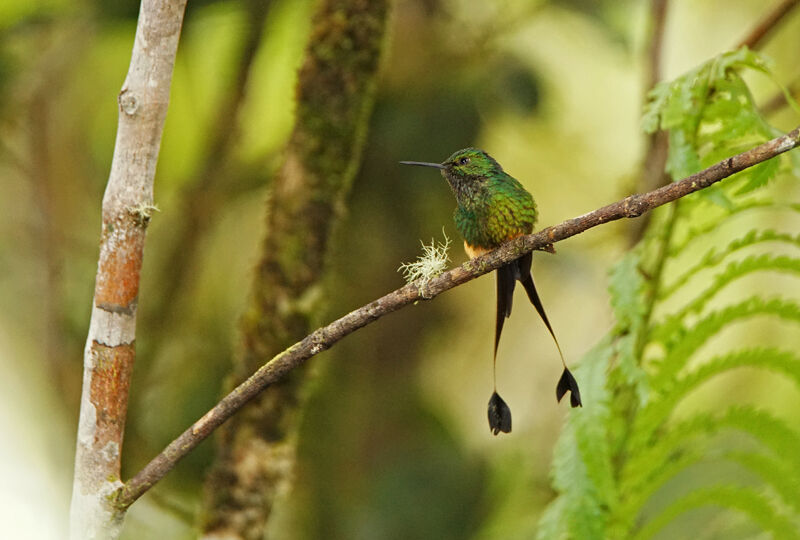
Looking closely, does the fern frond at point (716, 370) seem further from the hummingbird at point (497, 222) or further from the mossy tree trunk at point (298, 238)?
the mossy tree trunk at point (298, 238)

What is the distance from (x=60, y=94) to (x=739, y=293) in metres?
3.20

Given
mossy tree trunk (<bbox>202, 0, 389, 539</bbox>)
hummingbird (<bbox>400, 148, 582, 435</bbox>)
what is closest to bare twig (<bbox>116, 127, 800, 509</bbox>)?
hummingbird (<bbox>400, 148, 582, 435</bbox>)

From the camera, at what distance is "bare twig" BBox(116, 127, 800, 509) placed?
0.92 metres

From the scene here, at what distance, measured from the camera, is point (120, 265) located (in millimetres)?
1199

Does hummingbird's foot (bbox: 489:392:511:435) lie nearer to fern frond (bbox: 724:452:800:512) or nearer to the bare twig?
the bare twig

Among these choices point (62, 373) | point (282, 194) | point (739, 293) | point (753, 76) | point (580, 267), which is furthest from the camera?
point (739, 293)

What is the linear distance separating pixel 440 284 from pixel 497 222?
0.14 meters

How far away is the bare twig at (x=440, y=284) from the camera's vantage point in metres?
0.92

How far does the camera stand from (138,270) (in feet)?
3.98

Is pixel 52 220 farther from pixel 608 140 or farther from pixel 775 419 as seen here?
pixel 608 140

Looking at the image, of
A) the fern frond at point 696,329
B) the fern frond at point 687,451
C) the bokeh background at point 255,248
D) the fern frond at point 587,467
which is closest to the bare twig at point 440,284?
the fern frond at point 587,467

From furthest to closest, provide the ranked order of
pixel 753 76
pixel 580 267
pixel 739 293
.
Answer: pixel 739 293 → pixel 753 76 → pixel 580 267

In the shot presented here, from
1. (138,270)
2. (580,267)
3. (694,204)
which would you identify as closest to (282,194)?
(138,270)

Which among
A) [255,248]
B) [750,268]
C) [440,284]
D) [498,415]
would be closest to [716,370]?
[750,268]
